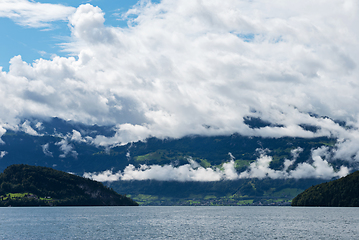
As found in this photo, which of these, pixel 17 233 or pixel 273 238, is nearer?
pixel 273 238

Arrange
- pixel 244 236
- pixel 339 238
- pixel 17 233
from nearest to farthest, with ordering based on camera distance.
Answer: pixel 339 238 < pixel 244 236 < pixel 17 233

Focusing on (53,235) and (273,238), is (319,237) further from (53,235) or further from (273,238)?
(53,235)

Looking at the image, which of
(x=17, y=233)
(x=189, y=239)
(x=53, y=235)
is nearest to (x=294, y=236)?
(x=189, y=239)

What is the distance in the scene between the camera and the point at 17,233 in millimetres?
173375

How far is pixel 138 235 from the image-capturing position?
169 meters

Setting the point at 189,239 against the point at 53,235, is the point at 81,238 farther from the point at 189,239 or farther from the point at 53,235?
the point at 189,239

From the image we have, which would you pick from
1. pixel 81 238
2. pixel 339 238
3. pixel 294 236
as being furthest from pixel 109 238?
pixel 339 238

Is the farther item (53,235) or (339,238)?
(53,235)

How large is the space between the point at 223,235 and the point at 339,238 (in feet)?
150

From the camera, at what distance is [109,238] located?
513ft

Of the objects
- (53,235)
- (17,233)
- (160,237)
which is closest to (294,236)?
(160,237)

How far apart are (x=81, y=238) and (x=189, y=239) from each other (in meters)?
42.7

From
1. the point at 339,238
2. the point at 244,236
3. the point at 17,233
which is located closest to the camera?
the point at 339,238

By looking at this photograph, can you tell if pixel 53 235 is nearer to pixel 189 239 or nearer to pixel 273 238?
pixel 189 239
